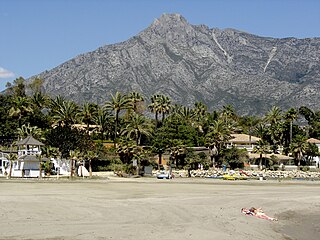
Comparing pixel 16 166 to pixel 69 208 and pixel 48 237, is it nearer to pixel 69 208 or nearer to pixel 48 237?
pixel 69 208

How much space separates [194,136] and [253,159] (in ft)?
43.3

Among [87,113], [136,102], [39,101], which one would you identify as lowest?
[87,113]

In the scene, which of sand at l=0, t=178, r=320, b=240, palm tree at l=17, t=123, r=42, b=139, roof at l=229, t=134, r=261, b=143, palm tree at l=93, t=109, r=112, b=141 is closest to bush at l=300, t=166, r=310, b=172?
roof at l=229, t=134, r=261, b=143

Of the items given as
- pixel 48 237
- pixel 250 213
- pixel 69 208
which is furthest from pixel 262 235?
pixel 69 208

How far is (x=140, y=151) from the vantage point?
86.5m

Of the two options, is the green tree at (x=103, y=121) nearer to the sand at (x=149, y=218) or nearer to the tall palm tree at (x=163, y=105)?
the tall palm tree at (x=163, y=105)

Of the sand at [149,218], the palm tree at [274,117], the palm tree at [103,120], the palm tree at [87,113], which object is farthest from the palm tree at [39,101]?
the sand at [149,218]

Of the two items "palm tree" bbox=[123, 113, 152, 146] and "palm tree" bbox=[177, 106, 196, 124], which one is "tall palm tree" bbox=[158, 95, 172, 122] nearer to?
"palm tree" bbox=[177, 106, 196, 124]

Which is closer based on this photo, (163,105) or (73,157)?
(73,157)

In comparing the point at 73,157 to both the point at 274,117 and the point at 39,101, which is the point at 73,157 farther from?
the point at 274,117

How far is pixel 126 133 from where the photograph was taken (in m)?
101

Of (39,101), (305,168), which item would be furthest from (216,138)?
(39,101)

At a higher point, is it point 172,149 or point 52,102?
point 52,102

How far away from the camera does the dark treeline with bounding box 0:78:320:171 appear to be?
84.7m
